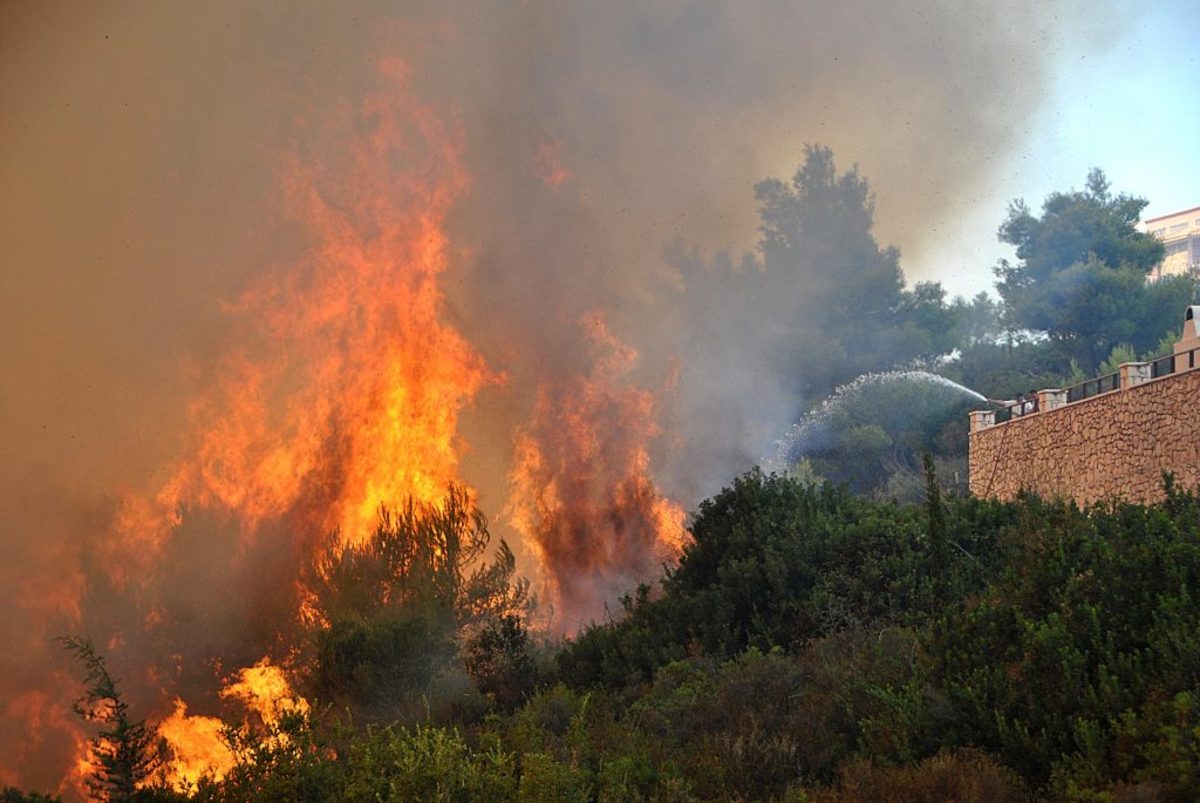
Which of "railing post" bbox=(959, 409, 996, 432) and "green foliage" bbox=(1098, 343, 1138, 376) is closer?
"railing post" bbox=(959, 409, 996, 432)

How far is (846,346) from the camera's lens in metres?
51.4

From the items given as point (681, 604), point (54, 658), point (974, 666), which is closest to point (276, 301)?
point (54, 658)

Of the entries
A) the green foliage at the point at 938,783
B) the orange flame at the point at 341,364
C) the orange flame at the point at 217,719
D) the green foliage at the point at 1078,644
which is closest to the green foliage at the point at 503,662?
the orange flame at the point at 217,719

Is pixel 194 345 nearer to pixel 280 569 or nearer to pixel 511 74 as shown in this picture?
pixel 280 569

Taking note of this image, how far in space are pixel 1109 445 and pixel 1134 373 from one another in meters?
1.69

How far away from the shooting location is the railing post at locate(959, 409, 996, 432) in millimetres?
33625

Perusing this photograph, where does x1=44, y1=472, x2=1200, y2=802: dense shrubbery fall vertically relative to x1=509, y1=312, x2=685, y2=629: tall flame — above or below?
below

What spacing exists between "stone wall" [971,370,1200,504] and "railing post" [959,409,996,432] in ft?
3.65

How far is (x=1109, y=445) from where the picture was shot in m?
25.3

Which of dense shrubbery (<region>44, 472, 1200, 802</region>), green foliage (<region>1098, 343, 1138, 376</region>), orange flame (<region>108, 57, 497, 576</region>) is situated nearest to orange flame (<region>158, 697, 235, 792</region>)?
orange flame (<region>108, 57, 497, 576</region>)

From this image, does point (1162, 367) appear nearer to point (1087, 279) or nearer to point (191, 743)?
point (191, 743)

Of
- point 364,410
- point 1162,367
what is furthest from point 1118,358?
point 364,410

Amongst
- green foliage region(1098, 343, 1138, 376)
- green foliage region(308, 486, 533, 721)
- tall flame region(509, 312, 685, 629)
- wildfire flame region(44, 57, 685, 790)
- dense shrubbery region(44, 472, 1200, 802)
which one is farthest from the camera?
green foliage region(1098, 343, 1138, 376)

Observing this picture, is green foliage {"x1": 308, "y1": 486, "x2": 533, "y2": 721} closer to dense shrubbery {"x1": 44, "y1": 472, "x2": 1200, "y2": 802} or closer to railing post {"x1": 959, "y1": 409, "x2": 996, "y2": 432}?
dense shrubbery {"x1": 44, "y1": 472, "x2": 1200, "y2": 802}
